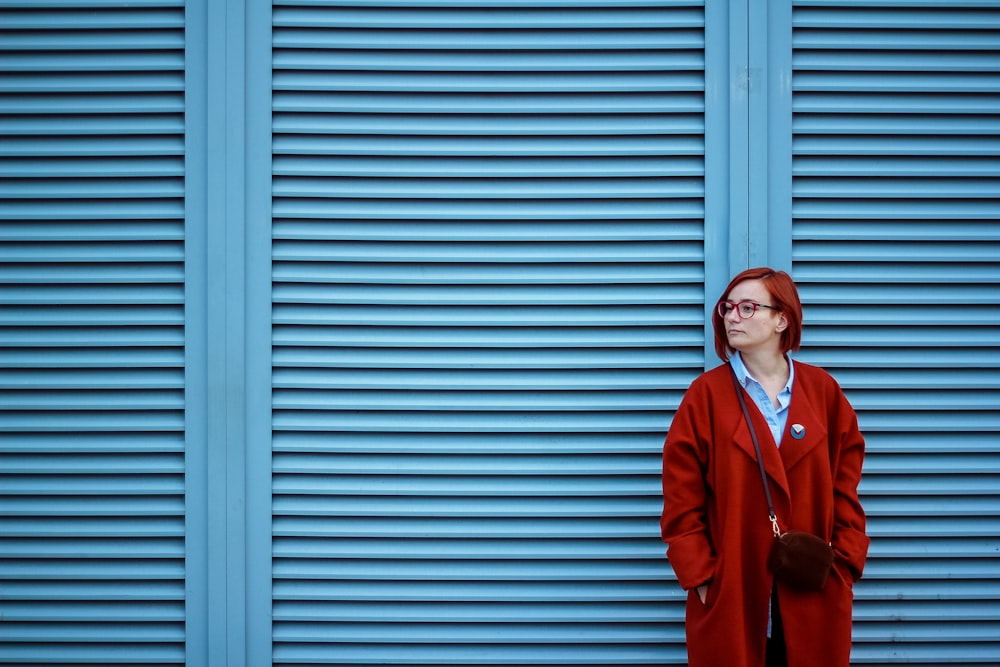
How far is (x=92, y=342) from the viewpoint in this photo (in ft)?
9.43

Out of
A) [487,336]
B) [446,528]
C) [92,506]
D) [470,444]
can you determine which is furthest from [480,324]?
[92,506]

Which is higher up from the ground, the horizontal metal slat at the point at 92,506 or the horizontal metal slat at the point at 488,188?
the horizontal metal slat at the point at 488,188

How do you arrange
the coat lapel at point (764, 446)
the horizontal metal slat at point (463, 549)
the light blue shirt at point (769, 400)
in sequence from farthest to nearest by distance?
the horizontal metal slat at point (463, 549)
the light blue shirt at point (769, 400)
the coat lapel at point (764, 446)

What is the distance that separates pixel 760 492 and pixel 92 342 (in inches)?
112

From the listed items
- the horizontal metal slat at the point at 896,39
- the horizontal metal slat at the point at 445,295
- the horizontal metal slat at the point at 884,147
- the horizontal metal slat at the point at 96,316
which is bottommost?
the horizontal metal slat at the point at 96,316

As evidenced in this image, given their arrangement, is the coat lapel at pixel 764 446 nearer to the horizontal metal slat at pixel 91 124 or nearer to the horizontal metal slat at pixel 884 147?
the horizontal metal slat at pixel 884 147

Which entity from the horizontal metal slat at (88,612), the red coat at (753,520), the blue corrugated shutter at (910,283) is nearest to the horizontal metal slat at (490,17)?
the blue corrugated shutter at (910,283)

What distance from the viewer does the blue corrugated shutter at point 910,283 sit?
9.36ft

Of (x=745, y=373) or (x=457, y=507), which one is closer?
(x=745, y=373)

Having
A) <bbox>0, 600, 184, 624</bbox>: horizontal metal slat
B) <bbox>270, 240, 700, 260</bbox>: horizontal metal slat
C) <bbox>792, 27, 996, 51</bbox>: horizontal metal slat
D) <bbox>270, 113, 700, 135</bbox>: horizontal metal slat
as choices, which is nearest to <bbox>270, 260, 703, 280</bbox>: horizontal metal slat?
<bbox>270, 240, 700, 260</bbox>: horizontal metal slat

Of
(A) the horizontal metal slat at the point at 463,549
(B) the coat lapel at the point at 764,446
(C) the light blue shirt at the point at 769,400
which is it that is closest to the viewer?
(B) the coat lapel at the point at 764,446

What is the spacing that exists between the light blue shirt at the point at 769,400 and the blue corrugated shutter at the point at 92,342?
2.38 meters

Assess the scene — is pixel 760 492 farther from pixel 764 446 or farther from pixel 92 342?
pixel 92 342

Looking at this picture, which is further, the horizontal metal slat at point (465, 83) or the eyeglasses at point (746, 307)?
the horizontal metal slat at point (465, 83)
